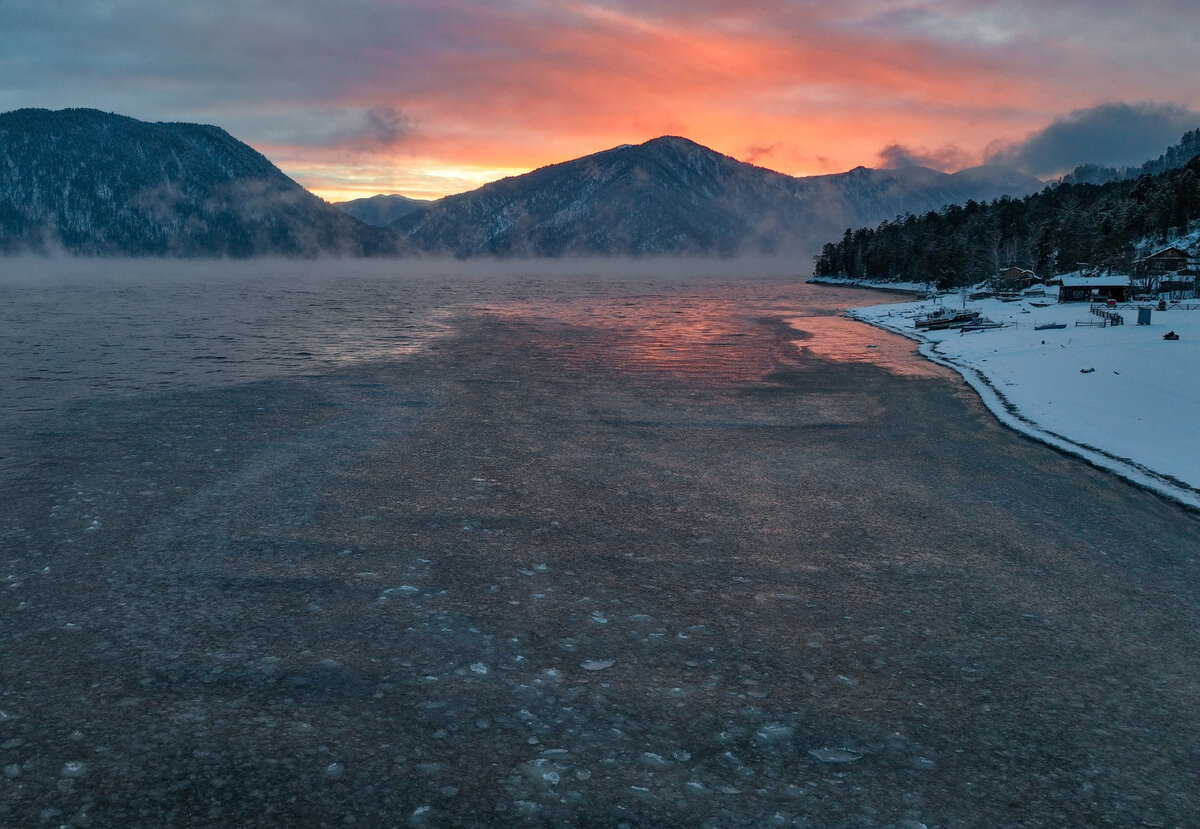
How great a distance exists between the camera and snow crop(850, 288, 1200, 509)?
2278cm

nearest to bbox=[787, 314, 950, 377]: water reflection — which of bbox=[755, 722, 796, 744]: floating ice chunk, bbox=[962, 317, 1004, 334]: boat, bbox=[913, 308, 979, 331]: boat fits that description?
bbox=[913, 308, 979, 331]: boat

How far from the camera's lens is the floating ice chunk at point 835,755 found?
8.23 metres

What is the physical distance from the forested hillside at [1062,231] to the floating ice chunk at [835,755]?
449 ft

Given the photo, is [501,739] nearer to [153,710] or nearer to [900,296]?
[153,710]

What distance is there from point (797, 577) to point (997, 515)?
22.8 feet

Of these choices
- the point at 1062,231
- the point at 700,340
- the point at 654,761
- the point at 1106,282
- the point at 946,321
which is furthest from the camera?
the point at 1062,231

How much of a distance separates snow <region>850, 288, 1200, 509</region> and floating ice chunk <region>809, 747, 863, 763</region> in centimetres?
1562

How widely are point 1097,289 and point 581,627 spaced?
10015 cm

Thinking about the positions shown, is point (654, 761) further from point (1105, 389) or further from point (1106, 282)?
point (1106, 282)

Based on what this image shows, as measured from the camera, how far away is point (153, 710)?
8.88m

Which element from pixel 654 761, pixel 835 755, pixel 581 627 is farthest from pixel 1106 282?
pixel 654 761

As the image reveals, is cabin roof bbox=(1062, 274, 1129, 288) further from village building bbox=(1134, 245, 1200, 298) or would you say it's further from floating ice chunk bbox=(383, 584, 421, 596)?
floating ice chunk bbox=(383, 584, 421, 596)

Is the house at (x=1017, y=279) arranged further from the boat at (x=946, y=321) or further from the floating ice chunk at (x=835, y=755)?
the floating ice chunk at (x=835, y=755)

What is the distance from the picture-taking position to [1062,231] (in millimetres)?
142625
